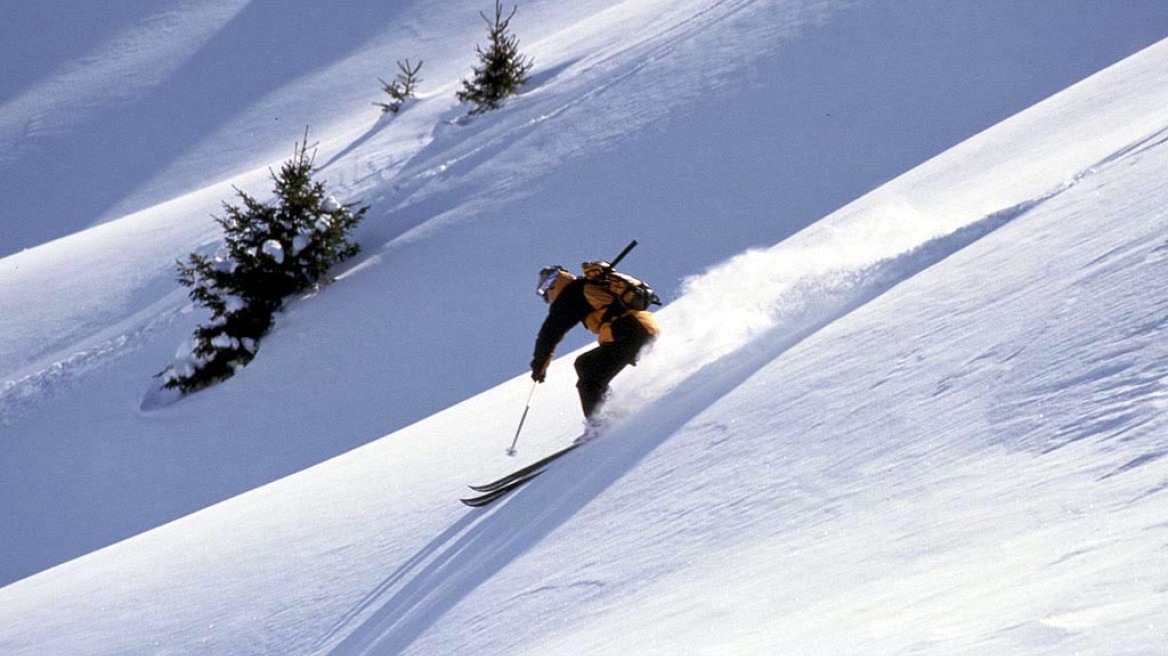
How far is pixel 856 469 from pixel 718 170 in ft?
38.8

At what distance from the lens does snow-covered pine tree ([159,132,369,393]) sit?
53.0 ft

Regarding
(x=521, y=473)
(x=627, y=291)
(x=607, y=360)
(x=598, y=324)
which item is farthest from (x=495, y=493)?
(x=627, y=291)

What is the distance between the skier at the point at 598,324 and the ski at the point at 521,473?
21 cm

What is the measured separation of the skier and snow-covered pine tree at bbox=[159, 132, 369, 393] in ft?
29.3

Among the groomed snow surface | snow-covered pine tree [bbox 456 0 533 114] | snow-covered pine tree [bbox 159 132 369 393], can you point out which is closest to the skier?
the groomed snow surface

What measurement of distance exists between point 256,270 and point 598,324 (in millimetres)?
9421

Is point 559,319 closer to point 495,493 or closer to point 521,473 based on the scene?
point 521,473

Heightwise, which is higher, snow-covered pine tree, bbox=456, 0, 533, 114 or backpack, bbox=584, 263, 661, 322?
snow-covered pine tree, bbox=456, 0, 533, 114

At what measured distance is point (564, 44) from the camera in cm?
2438

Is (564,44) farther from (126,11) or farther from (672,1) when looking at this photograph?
(126,11)

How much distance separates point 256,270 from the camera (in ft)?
54.7

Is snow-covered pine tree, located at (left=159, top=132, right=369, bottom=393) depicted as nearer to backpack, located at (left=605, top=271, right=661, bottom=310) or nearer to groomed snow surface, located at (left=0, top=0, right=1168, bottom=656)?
groomed snow surface, located at (left=0, top=0, right=1168, bottom=656)

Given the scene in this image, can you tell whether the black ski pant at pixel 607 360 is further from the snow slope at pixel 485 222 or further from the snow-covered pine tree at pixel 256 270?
the snow-covered pine tree at pixel 256 270

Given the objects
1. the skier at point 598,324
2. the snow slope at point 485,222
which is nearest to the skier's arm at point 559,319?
the skier at point 598,324
